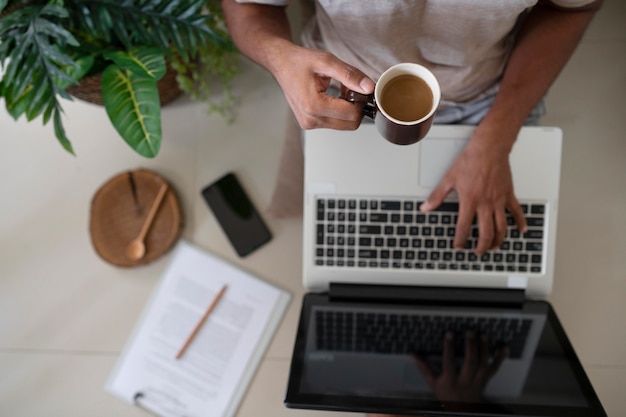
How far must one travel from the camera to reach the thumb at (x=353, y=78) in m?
0.58

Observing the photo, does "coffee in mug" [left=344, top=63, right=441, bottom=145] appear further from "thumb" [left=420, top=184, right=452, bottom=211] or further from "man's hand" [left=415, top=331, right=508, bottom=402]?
"man's hand" [left=415, top=331, right=508, bottom=402]

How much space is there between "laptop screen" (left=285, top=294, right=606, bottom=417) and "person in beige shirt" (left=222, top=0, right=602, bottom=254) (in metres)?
0.12

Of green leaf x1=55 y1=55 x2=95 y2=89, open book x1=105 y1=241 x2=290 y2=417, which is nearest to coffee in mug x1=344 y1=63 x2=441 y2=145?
green leaf x1=55 y1=55 x2=95 y2=89

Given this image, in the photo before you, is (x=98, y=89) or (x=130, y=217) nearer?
(x=98, y=89)

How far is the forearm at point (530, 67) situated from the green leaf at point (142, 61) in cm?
49

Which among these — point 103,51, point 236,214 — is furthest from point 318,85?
point 236,214

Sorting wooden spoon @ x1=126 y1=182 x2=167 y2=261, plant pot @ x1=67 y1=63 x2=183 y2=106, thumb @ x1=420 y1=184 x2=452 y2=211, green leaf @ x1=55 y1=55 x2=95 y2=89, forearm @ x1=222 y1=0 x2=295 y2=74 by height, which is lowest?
wooden spoon @ x1=126 y1=182 x2=167 y2=261

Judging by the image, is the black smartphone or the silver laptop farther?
the black smartphone

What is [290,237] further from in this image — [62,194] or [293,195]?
[62,194]

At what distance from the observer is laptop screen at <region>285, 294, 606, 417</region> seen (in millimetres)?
736

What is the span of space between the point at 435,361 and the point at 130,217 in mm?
681

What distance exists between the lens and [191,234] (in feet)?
3.77

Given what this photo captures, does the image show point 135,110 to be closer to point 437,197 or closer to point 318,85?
point 318,85

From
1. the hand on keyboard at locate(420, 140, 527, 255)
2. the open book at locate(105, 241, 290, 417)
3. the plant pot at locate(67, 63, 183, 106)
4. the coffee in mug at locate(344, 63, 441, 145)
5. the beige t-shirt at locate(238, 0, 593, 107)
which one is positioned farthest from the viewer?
the open book at locate(105, 241, 290, 417)
